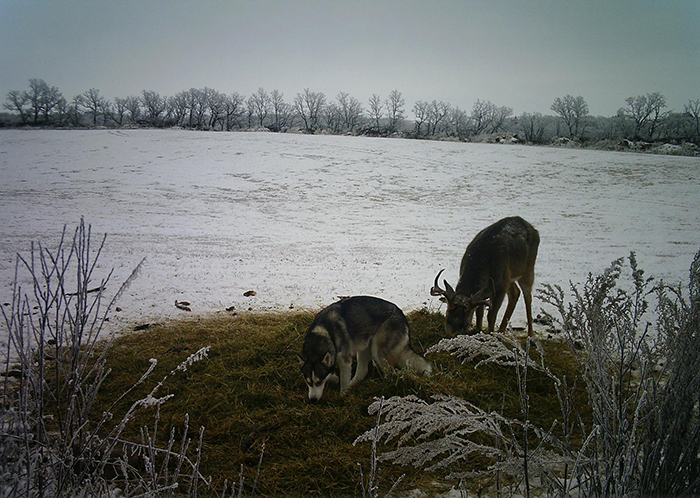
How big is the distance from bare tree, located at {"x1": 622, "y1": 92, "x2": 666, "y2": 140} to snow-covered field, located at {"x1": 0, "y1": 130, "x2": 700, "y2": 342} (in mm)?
510

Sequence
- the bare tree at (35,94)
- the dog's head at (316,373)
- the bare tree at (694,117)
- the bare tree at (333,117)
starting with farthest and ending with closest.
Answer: the bare tree at (333,117), the bare tree at (35,94), the bare tree at (694,117), the dog's head at (316,373)

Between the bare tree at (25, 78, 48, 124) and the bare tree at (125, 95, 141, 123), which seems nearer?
the bare tree at (25, 78, 48, 124)

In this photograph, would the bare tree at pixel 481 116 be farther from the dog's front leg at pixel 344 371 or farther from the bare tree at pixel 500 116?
the dog's front leg at pixel 344 371

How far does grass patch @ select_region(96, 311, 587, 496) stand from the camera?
239cm

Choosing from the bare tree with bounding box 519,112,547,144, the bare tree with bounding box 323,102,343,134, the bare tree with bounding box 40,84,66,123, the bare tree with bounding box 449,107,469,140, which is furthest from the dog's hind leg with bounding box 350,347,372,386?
the bare tree with bounding box 323,102,343,134

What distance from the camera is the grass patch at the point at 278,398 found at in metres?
2.39

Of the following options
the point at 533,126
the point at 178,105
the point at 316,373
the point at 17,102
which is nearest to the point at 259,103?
the point at 178,105

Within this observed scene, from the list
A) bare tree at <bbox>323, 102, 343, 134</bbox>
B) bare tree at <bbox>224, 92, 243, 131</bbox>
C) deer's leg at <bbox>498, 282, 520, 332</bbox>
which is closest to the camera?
deer's leg at <bbox>498, 282, 520, 332</bbox>

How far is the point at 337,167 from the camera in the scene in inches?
512

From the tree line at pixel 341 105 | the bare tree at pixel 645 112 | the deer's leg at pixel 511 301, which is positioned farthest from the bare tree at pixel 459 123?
the deer's leg at pixel 511 301

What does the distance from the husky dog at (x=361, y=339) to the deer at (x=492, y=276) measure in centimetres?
62

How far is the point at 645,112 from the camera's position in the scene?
19.4ft

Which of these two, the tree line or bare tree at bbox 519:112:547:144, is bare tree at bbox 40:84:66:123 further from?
bare tree at bbox 519:112:547:144

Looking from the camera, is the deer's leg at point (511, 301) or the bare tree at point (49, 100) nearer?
the deer's leg at point (511, 301)
